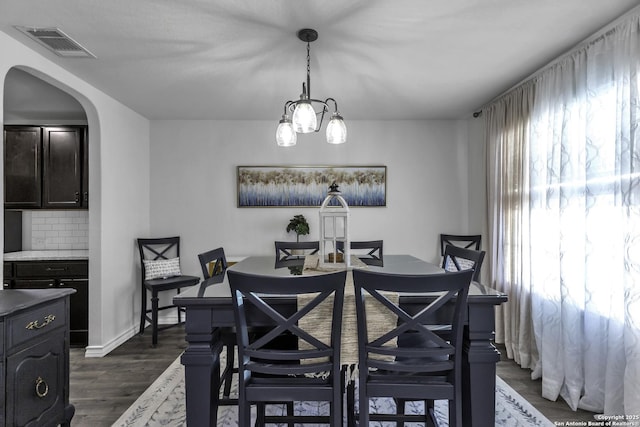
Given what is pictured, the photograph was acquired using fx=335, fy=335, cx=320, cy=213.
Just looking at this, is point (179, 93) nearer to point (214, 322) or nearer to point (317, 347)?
point (214, 322)

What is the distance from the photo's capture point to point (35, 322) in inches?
65.4

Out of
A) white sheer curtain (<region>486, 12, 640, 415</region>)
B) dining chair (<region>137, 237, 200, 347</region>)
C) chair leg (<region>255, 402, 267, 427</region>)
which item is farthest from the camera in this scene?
dining chair (<region>137, 237, 200, 347</region>)

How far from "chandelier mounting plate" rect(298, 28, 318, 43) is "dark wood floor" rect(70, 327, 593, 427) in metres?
2.74

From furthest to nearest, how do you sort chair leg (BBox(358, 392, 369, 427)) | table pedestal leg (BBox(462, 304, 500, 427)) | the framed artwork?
1. the framed artwork
2. table pedestal leg (BBox(462, 304, 500, 427))
3. chair leg (BBox(358, 392, 369, 427))

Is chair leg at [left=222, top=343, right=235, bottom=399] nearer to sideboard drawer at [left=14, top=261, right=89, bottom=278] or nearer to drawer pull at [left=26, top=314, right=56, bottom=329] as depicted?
drawer pull at [left=26, top=314, right=56, bottom=329]

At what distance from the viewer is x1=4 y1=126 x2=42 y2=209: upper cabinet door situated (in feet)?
11.3

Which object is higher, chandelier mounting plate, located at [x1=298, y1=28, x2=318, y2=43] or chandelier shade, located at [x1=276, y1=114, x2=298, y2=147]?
chandelier mounting plate, located at [x1=298, y1=28, x2=318, y2=43]

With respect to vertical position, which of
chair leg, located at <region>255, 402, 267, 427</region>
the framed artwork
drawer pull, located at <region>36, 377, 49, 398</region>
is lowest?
chair leg, located at <region>255, 402, 267, 427</region>

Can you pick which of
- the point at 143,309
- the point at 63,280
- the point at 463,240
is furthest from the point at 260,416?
the point at 463,240

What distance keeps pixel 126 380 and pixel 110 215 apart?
1.57 metres

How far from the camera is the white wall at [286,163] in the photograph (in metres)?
4.17

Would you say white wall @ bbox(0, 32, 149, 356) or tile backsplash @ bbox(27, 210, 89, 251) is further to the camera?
tile backsplash @ bbox(27, 210, 89, 251)

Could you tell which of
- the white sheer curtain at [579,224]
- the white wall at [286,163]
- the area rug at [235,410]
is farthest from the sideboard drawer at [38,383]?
the white sheer curtain at [579,224]

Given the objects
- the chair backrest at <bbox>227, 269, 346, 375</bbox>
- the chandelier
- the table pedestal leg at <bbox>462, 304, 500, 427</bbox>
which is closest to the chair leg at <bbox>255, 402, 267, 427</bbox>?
the chair backrest at <bbox>227, 269, 346, 375</bbox>
